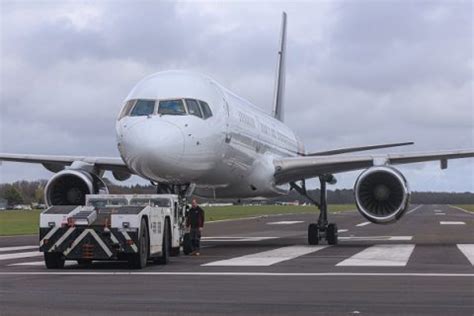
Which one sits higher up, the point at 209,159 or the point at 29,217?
the point at 209,159

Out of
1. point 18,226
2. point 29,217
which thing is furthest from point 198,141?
point 29,217

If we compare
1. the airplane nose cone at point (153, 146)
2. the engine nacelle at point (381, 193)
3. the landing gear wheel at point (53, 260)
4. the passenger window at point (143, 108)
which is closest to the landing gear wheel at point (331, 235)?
the engine nacelle at point (381, 193)

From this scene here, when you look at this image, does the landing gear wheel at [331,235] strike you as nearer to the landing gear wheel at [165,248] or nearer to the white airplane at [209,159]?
the white airplane at [209,159]

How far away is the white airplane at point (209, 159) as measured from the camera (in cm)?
1936

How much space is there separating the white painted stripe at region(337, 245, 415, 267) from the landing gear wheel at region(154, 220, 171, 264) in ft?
12.6

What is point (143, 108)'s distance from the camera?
1992 centimetres

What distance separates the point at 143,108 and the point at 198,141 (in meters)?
1.54

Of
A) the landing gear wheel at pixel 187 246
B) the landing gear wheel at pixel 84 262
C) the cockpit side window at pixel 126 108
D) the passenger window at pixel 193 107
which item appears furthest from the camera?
the landing gear wheel at pixel 187 246

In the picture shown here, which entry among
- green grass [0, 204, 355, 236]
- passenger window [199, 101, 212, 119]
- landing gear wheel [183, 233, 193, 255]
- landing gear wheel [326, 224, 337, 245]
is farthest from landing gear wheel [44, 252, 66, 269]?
green grass [0, 204, 355, 236]

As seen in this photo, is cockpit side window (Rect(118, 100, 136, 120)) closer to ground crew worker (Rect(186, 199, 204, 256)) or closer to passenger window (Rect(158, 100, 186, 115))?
passenger window (Rect(158, 100, 186, 115))

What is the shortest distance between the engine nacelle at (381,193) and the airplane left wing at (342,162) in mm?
717

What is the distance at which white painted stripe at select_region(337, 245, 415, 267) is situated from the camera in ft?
57.8

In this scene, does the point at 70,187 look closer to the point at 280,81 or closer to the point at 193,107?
the point at 193,107
